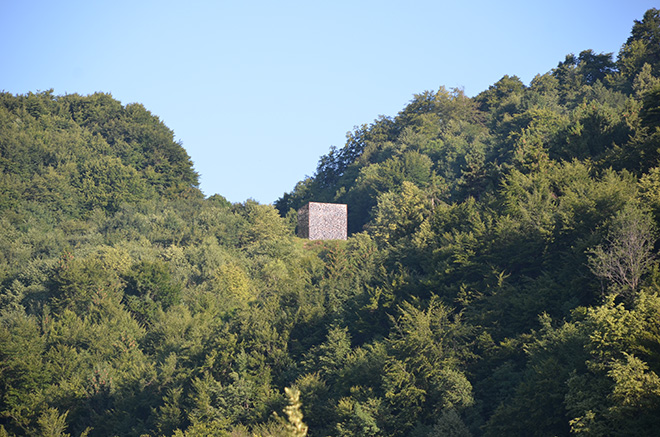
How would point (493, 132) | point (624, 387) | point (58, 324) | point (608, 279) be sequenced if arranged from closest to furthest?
point (624, 387), point (608, 279), point (58, 324), point (493, 132)

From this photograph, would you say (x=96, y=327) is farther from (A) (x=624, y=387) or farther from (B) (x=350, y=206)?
(A) (x=624, y=387)

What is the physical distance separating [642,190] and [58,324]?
47689 millimetres

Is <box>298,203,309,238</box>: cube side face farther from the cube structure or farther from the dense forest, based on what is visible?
the dense forest

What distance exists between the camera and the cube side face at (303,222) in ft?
273

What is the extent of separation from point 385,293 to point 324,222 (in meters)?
32.3

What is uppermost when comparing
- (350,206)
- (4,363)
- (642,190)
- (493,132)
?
(493,132)

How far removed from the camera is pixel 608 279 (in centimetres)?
3731

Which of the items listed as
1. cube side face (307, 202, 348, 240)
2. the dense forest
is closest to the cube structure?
cube side face (307, 202, 348, 240)

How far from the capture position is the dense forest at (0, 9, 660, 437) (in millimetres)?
35844

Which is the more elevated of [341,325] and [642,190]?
[642,190]

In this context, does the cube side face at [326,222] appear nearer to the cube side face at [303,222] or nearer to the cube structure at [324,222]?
the cube structure at [324,222]

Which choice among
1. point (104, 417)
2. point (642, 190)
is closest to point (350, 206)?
point (104, 417)

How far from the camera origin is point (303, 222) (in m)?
84.9

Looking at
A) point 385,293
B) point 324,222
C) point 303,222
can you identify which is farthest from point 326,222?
point 385,293
